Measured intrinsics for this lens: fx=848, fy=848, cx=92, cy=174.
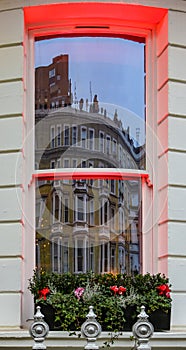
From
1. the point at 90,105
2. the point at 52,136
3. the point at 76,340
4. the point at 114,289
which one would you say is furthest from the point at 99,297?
the point at 90,105

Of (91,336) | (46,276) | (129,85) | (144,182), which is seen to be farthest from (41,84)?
(91,336)

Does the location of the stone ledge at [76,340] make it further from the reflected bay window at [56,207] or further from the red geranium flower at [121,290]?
the reflected bay window at [56,207]

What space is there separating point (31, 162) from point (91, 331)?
47.2 inches

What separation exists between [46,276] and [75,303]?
0.26 meters

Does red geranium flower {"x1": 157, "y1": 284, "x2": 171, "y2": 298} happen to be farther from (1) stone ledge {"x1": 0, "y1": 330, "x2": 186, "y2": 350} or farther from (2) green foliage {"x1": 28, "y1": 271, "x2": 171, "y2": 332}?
(1) stone ledge {"x1": 0, "y1": 330, "x2": 186, "y2": 350}

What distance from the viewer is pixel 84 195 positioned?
4.69 m

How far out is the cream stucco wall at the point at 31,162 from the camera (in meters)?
4.46

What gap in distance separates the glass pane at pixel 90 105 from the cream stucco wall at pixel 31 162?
0.08 m

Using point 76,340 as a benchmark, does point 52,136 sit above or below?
above

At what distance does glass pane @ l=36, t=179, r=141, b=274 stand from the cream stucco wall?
0.07 m

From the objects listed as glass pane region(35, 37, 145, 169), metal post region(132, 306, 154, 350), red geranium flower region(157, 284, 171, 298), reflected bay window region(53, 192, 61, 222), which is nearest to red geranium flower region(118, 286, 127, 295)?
red geranium flower region(157, 284, 171, 298)

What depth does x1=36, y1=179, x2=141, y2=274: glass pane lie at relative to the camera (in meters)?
4.62

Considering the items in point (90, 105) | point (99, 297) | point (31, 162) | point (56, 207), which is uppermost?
point (90, 105)

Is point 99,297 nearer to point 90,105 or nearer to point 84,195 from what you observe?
point 84,195
